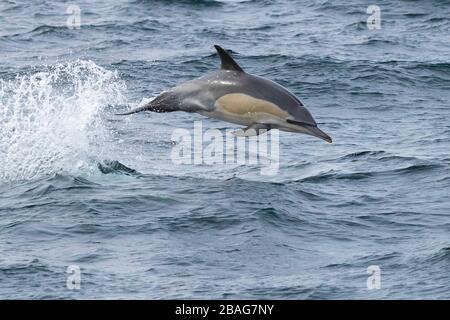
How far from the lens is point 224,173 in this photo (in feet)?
56.1

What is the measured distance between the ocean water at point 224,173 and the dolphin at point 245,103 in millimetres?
1091

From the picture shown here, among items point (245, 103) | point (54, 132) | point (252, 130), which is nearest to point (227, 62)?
point (245, 103)

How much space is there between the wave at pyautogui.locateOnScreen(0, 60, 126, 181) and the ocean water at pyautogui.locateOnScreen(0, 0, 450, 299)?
0.04m

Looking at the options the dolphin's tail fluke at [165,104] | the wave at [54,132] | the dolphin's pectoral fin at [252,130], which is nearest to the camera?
the dolphin's pectoral fin at [252,130]

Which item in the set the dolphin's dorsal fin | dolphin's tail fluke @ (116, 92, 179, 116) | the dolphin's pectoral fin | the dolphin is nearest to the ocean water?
the dolphin's pectoral fin

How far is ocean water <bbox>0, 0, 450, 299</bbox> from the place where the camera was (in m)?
12.6

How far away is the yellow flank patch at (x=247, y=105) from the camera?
14719mm

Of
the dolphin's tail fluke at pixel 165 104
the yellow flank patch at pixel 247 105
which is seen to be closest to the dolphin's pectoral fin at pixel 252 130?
the yellow flank patch at pixel 247 105

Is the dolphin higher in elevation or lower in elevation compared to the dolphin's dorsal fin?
lower

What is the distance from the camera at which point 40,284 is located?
12266mm

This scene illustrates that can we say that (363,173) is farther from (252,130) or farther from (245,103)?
(245,103)

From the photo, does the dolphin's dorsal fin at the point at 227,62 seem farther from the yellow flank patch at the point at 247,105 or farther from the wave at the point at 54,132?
the wave at the point at 54,132

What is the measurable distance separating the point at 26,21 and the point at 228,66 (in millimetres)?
15814

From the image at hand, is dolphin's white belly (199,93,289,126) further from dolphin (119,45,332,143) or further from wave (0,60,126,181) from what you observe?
wave (0,60,126,181)
